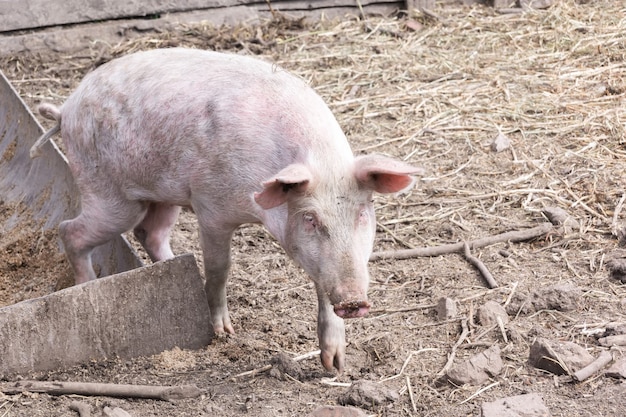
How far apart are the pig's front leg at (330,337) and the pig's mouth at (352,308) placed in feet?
1.60

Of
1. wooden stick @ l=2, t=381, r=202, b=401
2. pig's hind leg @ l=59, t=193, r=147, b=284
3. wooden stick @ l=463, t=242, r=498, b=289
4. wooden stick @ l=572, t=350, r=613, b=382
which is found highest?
pig's hind leg @ l=59, t=193, r=147, b=284

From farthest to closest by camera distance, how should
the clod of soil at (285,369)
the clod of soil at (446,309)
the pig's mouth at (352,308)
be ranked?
1. the clod of soil at (446,309)
2. the clod of soil at (285,369)
3. the pig's mouth at (352,308)

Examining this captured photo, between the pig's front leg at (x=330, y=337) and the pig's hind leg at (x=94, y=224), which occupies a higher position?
the pig's hind leg at (x=94, y=224)

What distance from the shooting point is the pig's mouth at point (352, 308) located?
11.2ft

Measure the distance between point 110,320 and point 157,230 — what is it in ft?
3.32

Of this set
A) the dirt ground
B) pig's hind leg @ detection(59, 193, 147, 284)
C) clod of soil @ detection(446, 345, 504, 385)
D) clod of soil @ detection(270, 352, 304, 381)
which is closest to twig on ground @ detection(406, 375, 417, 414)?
the dirt ground

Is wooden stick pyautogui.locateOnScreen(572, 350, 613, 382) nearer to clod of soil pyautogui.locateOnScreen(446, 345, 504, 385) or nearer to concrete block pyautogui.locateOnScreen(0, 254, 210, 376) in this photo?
clod of soil pyautogui.locateOnScreen(446, 345, 504, 385)

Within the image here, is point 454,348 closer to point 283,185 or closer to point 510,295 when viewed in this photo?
point 510,295

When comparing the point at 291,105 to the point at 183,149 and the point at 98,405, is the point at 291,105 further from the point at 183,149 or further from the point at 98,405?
the point at 98,405

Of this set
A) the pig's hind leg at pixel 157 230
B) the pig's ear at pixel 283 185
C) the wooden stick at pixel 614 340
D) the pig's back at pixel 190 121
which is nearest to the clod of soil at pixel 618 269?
the wooden stick at pixel 614 340

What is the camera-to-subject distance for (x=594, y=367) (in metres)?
3.69

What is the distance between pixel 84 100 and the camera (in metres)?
4.52

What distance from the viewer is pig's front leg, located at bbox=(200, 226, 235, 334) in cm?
418

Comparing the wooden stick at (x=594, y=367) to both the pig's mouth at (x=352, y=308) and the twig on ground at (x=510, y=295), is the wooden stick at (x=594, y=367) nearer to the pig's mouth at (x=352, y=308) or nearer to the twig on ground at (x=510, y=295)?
the twig on ground at (x=510, y=295)
